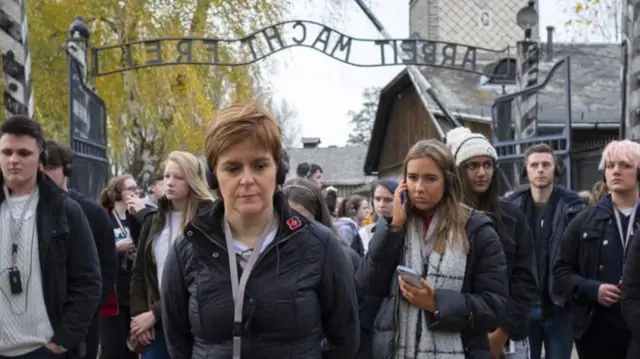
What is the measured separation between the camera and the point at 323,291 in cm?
315

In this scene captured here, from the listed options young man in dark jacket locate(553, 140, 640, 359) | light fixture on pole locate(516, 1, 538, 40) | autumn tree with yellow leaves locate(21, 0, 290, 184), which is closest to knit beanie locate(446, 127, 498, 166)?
young man in dark jacket locate(553, 140, 640, 359)

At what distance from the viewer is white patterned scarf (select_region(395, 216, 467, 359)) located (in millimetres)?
4152

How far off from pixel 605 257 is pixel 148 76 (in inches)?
609

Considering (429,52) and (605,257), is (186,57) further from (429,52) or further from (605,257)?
(605,257)

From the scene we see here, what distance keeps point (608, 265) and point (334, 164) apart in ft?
220

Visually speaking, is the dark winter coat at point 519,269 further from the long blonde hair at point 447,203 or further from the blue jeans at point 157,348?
the blue jeans at point 157,348

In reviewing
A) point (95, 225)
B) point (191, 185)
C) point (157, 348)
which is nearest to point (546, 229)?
point (191, 185)

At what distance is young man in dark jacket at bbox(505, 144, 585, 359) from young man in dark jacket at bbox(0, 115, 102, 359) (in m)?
3.51

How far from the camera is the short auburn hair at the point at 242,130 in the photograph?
9.90ft

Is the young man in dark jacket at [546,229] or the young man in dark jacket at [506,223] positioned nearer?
the young man in dark jacket at [506,223]

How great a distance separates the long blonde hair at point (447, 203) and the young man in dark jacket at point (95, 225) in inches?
98.9

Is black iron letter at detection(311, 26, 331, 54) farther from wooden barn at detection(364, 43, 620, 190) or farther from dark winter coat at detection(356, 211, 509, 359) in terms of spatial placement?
dark winter coat at detection(356, 211, 509, 359)

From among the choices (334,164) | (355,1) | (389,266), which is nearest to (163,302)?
(389,266)

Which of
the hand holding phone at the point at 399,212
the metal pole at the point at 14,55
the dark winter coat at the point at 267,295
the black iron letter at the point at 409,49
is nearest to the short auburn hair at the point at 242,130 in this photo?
the dark winter coat at the point at 267,295
